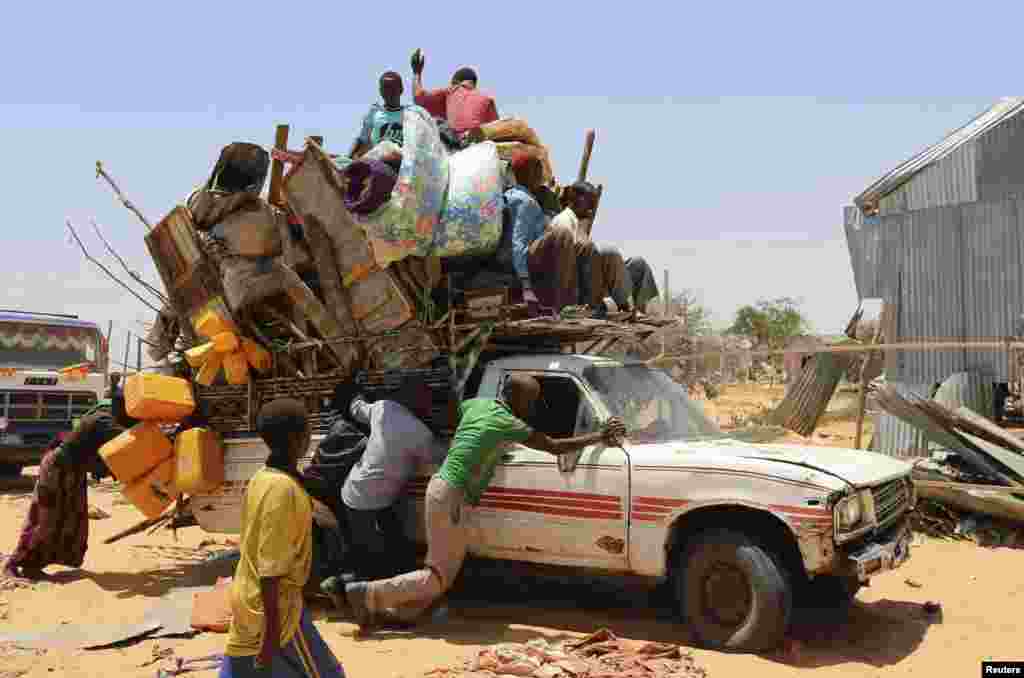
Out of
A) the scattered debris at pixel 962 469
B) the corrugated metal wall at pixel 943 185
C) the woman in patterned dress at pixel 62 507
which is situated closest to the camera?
the woman in patterned dress at pixel 62 507

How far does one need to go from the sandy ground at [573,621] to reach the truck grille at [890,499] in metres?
0.76

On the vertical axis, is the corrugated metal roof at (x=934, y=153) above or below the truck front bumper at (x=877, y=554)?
above

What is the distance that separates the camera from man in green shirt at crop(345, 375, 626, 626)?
5801 mm

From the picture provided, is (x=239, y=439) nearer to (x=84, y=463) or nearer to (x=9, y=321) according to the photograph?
(x=84, y=463)

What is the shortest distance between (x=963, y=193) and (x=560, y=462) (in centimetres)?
1149

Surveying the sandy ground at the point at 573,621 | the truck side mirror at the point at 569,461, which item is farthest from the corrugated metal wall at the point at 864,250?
the truck side mirror at the point at 569,461

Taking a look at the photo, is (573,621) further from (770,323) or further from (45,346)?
(770,323)

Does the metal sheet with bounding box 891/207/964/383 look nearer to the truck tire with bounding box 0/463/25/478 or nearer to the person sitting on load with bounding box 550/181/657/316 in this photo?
the person sitting on load with bounding box 550/181/657/316

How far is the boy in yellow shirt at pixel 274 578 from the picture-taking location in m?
3.36

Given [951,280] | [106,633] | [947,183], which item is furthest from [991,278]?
[106,633]

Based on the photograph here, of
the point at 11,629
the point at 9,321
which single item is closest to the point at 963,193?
the point at 11,629

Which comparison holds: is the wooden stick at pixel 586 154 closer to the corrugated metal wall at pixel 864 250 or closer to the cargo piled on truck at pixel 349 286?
the cargo piled on truck at pixel 349 286

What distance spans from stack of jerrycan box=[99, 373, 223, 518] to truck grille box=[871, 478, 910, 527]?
195 inches

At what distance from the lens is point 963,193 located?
1456 centimetres
